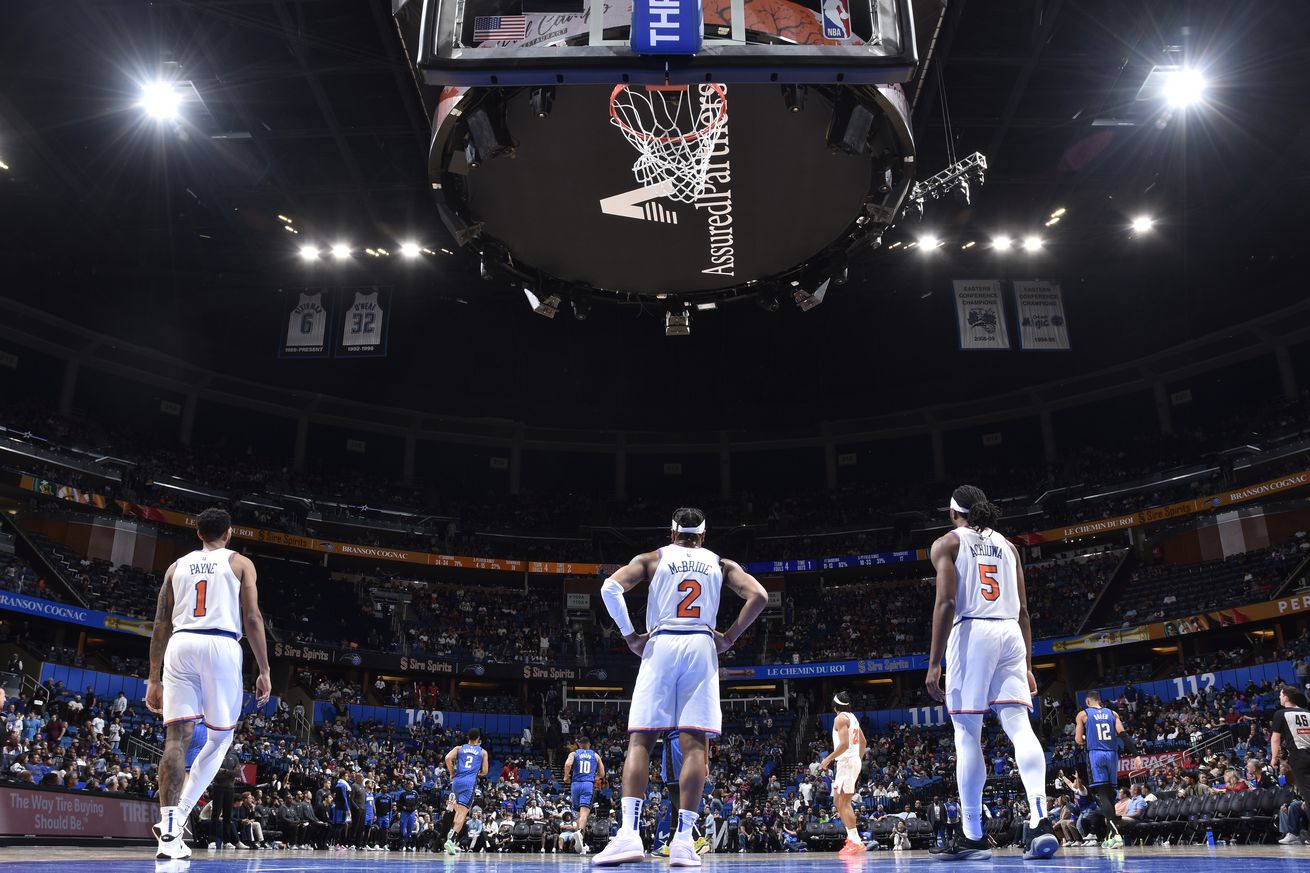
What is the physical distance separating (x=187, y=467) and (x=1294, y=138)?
3785cm

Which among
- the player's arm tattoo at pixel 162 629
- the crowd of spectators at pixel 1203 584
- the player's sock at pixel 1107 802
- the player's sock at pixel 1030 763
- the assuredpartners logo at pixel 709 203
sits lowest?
the player's sock at pixel 1107 802

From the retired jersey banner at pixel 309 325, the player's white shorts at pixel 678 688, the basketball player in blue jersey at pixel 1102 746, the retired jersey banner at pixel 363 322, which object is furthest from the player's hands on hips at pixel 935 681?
the retired jersey banner at pixel 309 325

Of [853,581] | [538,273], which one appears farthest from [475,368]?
[538,273]

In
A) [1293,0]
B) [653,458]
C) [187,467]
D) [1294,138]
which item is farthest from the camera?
[653,458]

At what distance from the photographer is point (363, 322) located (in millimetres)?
27984

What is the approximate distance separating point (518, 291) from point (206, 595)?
26.8 metres

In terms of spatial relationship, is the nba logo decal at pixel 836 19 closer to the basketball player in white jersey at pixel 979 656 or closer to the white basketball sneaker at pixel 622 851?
the basketball player in white jersey at pixel 979 656

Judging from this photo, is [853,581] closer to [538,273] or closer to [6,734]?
[538,273]

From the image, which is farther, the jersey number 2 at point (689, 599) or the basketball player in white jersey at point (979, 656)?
the basketball player in white jersey at point (979, 656)

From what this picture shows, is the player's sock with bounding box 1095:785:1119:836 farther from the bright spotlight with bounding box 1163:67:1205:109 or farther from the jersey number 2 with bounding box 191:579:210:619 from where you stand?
the bright spotlight with bounding box 1163:67:1205:109

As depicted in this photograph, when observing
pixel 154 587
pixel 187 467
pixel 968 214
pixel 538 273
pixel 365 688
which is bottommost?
pixel 365 688

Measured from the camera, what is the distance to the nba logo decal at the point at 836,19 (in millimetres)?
8562

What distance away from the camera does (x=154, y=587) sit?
34.2 meters

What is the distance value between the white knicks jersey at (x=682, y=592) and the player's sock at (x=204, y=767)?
2992mm
